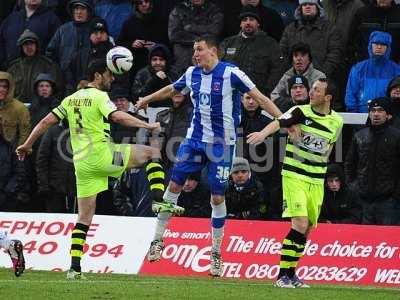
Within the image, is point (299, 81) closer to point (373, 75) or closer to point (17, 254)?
point (373, 75)

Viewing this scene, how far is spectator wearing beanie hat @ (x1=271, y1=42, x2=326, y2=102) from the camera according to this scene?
19797mm

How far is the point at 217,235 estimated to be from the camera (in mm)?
17359

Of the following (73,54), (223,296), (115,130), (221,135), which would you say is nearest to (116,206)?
(115,130)

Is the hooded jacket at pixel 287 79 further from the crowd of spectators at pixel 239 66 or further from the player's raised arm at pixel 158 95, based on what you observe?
the player's raised arm at pixel 158 95

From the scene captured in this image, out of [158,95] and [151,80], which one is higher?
[158,95]

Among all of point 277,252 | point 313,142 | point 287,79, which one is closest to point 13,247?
point 313,142

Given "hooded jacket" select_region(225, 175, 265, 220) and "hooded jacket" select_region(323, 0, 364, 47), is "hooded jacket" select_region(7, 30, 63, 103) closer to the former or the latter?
"hooded jacket" select_region(225, 175, 265, 220)

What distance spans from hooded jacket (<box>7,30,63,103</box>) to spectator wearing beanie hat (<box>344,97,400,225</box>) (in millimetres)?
5342

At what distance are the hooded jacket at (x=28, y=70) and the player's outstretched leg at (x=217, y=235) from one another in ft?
17.9

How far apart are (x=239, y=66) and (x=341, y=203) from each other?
2720mm

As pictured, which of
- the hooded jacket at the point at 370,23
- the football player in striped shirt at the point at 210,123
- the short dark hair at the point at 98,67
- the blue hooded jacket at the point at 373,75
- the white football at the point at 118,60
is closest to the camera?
the short dark hair at the point at 98,67

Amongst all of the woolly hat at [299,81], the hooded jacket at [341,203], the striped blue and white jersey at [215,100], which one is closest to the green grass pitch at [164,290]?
the striped blue and white jersey at [215,100]

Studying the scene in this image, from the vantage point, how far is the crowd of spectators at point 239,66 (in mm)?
19469

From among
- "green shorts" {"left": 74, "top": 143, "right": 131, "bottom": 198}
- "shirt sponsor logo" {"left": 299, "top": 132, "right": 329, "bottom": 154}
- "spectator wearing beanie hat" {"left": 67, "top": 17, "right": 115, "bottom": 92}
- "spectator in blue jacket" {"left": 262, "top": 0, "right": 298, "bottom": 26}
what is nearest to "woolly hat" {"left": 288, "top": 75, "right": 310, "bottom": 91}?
"shirt sponsor logo" {"left": 299, "top": 132, "right": 329, "bottom": 154}
